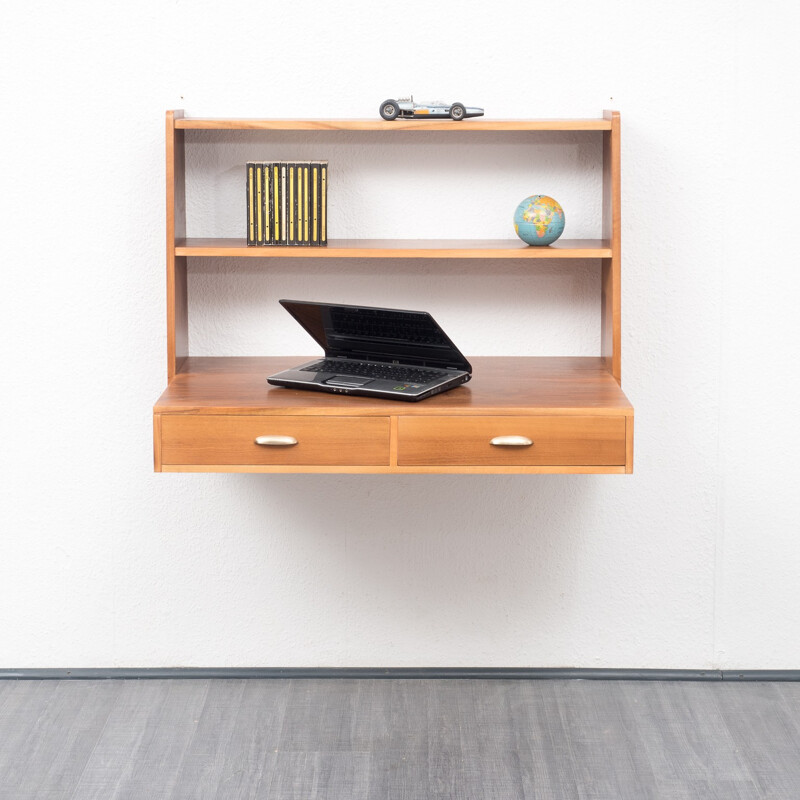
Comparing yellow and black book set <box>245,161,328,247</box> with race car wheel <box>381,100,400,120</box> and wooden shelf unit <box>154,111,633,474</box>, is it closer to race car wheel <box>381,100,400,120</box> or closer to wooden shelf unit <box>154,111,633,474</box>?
race car wheel <box>381,100,400,120</box>

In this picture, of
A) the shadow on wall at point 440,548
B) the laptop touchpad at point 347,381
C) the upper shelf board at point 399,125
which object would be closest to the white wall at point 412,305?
the shadow on wall at point 440,548

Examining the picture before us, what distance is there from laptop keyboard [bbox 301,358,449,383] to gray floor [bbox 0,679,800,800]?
885 mm

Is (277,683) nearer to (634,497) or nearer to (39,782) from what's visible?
(39,782)

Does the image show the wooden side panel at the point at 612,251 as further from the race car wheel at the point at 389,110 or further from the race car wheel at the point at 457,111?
the race car wheel at the point at 389,110

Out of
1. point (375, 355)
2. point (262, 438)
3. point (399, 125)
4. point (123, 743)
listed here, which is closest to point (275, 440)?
point (262, 438)

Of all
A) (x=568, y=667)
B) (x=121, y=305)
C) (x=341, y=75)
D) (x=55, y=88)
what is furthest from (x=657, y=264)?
(x=55, y=88)

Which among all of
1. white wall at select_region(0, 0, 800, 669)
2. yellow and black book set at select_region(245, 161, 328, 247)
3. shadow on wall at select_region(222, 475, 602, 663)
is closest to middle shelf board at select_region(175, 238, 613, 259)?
yellow and black book set at select_region(245, 161, 328, 247)

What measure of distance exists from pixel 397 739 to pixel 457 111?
1.48 m

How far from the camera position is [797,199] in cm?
265

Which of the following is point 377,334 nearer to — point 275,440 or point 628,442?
point 275,440

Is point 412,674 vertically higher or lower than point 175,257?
lower

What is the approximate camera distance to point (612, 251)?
8.03 ft

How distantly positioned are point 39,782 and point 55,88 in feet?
5.39

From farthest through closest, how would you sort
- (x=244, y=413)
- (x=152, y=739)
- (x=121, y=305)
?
(x=121, y=305) → (x=152, y=739) → (x=244, y=413)
